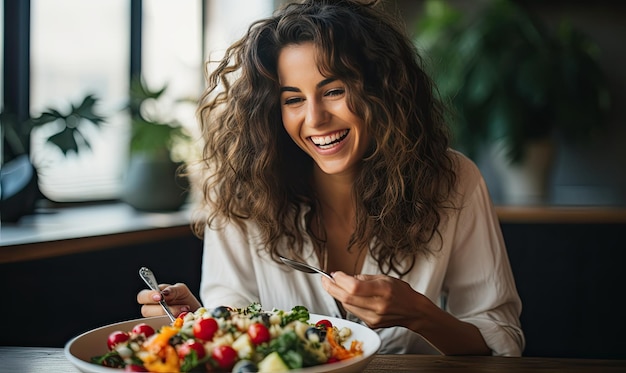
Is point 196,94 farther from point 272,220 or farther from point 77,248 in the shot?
point 272,220

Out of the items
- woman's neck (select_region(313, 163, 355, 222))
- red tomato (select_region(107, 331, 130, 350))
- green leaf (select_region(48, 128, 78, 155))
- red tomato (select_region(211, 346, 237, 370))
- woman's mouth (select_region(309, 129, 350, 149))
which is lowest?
red tomato (select_region(107, 331, 130, 350))

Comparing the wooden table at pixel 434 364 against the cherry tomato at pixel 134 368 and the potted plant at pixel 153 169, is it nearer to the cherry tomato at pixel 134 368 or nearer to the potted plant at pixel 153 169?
the cherry tomato at pixel 134 368

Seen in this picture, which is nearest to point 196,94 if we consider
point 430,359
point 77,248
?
point 77,248

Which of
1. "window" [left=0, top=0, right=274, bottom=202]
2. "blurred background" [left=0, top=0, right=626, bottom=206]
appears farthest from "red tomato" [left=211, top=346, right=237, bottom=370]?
"window" [left=0, top=0, right=274, bottom=202]

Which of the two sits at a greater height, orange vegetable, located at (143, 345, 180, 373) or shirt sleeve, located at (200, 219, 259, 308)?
orange vegetable, located at (143, 345, 180, 373)

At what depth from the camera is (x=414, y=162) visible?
169 centimetres

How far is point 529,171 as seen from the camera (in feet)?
11.1

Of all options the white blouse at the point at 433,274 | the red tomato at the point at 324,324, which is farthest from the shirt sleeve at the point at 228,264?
the red tomato at the point at 324,324

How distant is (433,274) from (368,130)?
1.14 feet

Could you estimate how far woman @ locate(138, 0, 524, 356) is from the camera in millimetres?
1617

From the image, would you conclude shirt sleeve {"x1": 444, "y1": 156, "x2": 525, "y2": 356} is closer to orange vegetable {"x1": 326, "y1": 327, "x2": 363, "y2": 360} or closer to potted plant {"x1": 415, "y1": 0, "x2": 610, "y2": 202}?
orange vegetable {"x1": 326, "y1": 327, "x2": 363, "y2": 360}

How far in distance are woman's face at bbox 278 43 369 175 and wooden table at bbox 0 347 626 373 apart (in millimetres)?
508

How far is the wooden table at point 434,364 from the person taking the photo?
46.1 inches

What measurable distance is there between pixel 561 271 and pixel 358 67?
1867 mm
